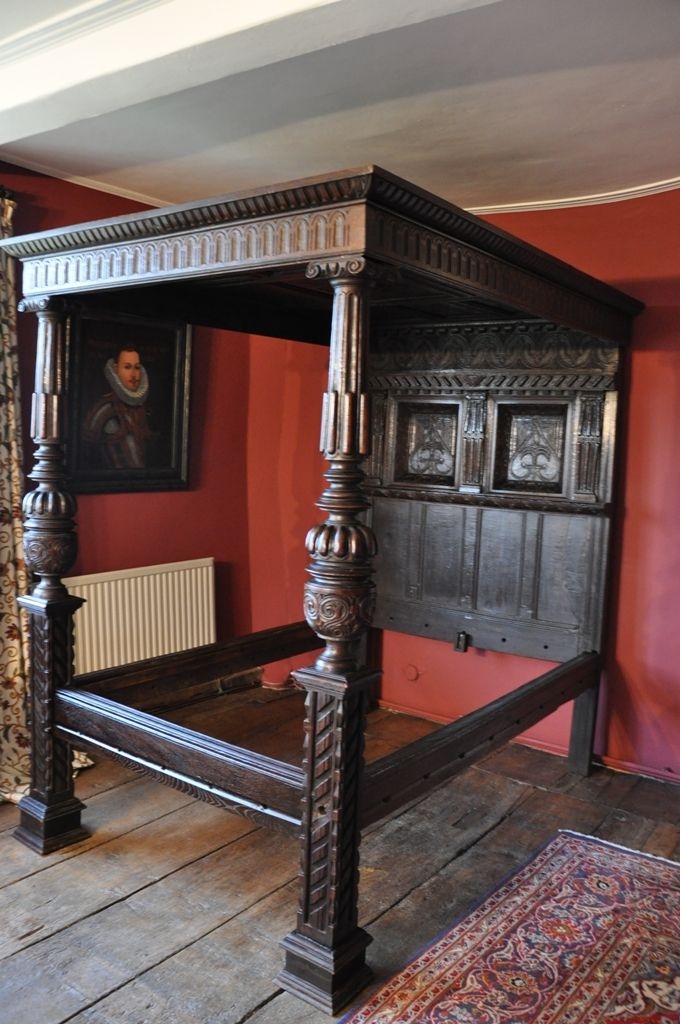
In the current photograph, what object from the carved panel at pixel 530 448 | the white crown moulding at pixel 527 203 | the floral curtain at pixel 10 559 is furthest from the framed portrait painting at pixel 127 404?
the carved panel at pixel 530 448

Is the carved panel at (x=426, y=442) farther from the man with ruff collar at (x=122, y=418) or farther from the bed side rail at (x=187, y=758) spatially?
the bed side rail at (x=187, y=758)

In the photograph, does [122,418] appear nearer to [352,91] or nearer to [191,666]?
[191,666]

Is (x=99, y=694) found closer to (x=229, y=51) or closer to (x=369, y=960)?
(x=369, y=960)

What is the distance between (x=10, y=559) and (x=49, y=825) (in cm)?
105

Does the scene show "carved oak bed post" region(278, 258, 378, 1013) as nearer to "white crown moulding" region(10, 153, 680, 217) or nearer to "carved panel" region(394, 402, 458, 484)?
"white crown moulding" region(10, 153, 680, 217)

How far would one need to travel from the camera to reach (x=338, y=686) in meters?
2.10

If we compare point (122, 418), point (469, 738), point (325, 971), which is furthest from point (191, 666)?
point (122, 418)

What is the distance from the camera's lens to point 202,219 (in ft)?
7.27

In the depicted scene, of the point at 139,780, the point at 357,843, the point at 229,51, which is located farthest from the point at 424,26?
the point at 139,780

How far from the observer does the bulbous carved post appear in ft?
9.28

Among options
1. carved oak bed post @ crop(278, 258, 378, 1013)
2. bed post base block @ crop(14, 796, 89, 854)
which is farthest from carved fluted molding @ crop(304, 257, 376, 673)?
bed post base block @ crop(14, 796, 89, 854)

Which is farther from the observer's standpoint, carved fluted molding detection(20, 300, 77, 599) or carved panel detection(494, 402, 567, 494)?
carved panel detection(494, 402, 567, 494)

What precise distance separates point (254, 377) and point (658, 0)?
3.02 metres

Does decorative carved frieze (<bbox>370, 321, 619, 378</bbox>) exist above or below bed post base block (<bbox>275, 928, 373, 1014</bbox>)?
above
